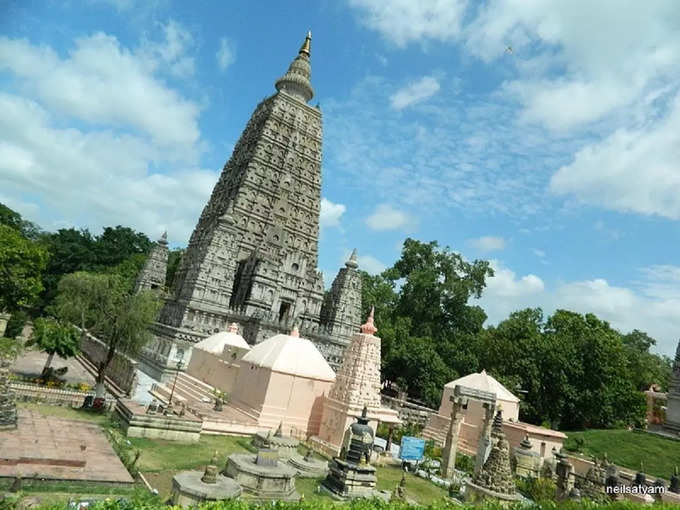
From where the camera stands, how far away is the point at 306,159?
47.4 meters

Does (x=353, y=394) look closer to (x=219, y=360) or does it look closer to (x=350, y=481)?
(x=350, y=481)

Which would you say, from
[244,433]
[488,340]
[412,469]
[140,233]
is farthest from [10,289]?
[140,233]

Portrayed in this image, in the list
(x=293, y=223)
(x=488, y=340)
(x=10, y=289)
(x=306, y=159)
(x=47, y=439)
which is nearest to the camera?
(x=47, y=439)

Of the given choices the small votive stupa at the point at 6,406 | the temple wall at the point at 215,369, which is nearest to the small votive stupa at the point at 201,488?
the small votive stupa at the point at 6,406

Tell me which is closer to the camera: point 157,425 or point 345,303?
point 157,425

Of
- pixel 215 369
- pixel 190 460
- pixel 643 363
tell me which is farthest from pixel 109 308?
pixel 643 363

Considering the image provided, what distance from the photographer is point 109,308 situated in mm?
22984

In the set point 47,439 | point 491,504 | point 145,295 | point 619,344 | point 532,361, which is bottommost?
point 47,439

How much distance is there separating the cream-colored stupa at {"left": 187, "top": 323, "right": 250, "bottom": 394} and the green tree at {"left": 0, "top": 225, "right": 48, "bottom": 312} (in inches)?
560

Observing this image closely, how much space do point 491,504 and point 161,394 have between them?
20021 mm

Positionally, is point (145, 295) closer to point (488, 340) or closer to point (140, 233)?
point (488, 340)

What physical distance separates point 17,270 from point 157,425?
23.8 meters

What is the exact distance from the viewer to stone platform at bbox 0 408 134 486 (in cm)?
991

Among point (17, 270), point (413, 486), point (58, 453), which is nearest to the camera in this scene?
point (58, 453)
